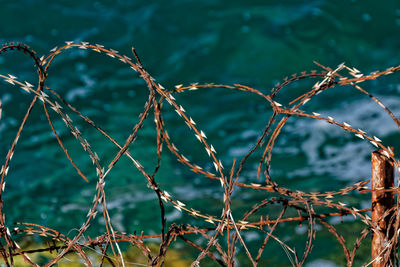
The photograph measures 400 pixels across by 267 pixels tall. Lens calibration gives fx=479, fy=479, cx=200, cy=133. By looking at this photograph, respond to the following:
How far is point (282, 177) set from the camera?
1093 centimetres

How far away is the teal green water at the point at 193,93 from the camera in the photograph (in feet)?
34.7

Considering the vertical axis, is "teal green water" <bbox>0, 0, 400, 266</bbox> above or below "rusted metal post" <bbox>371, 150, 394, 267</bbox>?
above

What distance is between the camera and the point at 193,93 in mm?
11375

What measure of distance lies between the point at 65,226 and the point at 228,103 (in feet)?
15.1

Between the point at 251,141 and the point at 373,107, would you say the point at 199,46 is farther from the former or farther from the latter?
the point at 373,107

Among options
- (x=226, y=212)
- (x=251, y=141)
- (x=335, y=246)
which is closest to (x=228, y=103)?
(x=251, y=141)

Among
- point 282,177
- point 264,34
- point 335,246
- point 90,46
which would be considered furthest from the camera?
point 264,34

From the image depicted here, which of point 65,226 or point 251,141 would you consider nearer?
point 65,226

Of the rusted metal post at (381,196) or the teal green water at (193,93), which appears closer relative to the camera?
the rusted metal post at (381,196)

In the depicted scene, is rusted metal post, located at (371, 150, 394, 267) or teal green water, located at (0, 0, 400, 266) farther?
teal green water, located at (0, 0, 400, 266)

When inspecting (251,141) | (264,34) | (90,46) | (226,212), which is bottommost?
(226,212)

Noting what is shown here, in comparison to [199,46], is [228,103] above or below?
below

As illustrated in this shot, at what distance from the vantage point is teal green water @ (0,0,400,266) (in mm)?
10578

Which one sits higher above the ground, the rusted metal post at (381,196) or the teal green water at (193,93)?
the teal green water at (193,93)
